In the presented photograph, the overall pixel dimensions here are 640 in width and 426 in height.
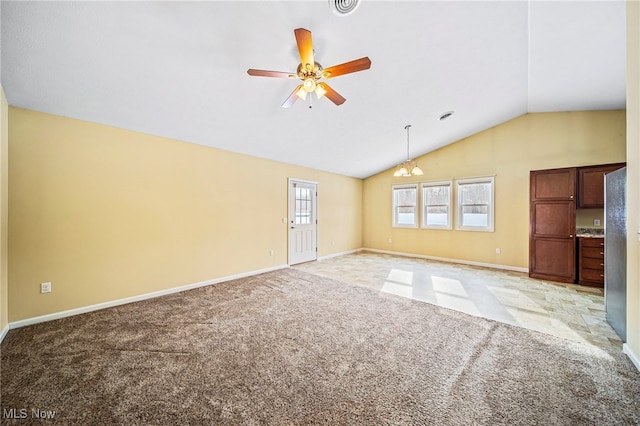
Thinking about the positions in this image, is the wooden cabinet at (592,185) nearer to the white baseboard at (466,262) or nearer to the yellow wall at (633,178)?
the white baseboard at (466,262)

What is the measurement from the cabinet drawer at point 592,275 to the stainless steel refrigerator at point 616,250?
1751mm

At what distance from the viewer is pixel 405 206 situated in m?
7.09

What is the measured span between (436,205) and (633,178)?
14.3 ft

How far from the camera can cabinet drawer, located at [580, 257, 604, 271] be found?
13.3 feet

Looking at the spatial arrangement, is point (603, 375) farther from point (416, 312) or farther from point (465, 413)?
point (416, 312)

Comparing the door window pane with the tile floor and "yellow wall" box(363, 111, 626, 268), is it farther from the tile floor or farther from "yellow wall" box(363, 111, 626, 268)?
"yellow wall" box(363, 111, 626, 268)

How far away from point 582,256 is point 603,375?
3341mm

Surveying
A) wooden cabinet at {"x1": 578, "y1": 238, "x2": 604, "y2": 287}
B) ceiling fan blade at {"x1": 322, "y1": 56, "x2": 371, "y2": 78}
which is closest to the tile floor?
wooden cabinet at {"x1": 578, "y1": 238, "x2": 604, "y2": 287}

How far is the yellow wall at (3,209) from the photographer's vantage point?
2.51 metres

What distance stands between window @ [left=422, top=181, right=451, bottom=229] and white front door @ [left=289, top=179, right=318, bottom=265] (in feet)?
10.1

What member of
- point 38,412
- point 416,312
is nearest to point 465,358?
point 416,312

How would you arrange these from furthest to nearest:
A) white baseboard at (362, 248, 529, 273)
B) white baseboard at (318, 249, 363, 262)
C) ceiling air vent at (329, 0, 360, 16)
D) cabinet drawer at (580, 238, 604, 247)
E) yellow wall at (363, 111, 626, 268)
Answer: white baseboard at (318, 249, 363, 262), white baseboard at (362, 248, 529, 273), yellow wall at (363, 111, 626, 268), cabinet drawer at (580, 238, 604, 247), ceiling air vent at (329, 0, 360, 16)

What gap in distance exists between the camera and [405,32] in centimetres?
253

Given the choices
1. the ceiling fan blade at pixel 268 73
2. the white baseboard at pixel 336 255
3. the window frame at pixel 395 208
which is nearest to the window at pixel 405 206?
the window frame at pixel 395 208
